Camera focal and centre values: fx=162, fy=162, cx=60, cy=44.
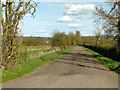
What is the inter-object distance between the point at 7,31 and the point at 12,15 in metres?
1.20

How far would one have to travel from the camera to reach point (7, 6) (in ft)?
37.8

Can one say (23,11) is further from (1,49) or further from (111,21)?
(111,21)

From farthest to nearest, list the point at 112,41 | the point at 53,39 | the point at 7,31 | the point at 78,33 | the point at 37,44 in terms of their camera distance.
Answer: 1. the point at 78,33
2. the point at 37,44
3. the point at 53,39
4. the point at 112,41
5. the point at 7,31

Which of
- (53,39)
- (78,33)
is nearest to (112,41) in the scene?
(53,39)

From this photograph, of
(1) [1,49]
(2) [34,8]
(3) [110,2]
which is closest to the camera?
(1) [1,49]

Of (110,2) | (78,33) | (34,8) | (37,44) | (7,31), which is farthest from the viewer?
(78,33)

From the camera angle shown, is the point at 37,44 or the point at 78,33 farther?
the point at 78,33

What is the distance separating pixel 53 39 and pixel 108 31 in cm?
2690

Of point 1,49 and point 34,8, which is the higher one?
point 34,8

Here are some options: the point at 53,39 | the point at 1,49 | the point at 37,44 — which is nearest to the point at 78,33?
the point at 37,44

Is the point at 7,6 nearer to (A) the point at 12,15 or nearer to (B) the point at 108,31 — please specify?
(A) the point at 12,15

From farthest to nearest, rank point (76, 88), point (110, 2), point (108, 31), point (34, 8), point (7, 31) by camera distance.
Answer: point (108, 31), point (110, 2), point (34, 8), point (7, 31), point (76, 88)

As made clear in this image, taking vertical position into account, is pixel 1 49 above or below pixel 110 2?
below

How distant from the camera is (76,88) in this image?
21.6ft
